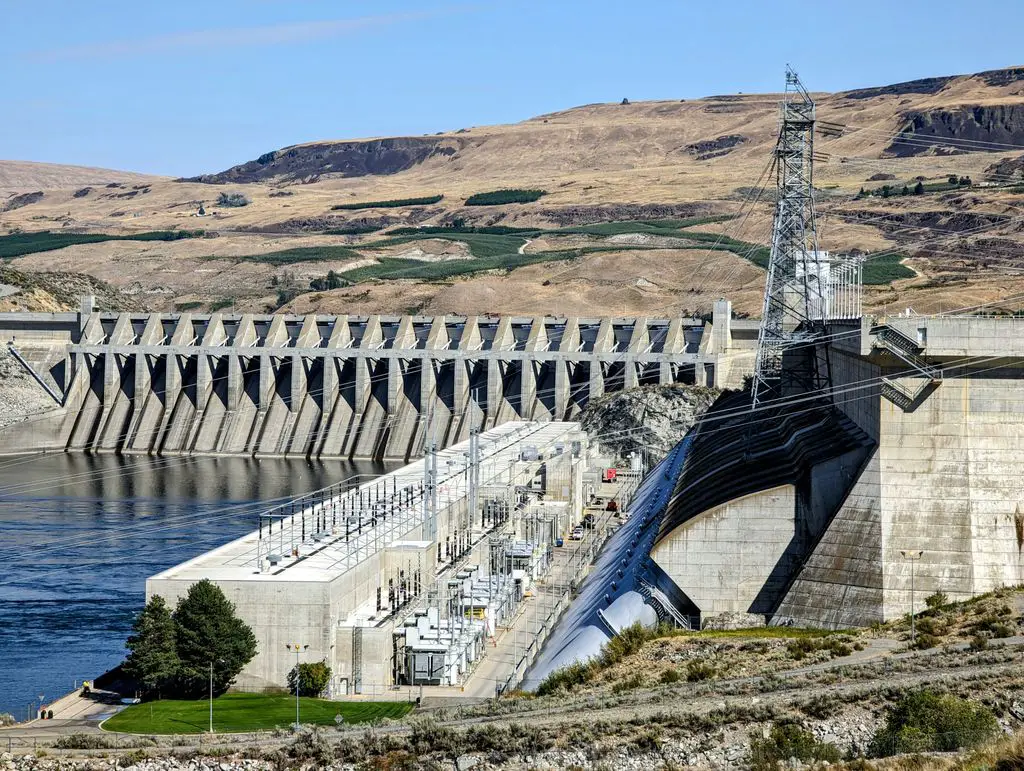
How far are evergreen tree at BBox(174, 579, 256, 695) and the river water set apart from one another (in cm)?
473

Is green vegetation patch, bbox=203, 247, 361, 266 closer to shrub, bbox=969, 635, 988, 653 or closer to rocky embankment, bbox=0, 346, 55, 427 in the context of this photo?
rocky embankment, bbox=0, 346, 55, 427

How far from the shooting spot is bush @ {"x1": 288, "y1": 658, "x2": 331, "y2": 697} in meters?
38.7

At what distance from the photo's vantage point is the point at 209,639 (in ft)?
124

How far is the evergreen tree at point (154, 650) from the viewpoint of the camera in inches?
1508

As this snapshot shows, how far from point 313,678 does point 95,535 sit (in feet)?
99.7

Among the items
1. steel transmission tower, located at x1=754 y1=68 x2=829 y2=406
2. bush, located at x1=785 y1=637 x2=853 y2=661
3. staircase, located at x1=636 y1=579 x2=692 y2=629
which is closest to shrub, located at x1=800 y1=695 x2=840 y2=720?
bush, located at x1=785 y1=637 x2=853 y2=661

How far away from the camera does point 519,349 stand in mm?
96500

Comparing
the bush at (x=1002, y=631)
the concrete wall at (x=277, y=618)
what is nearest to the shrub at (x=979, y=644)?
the bush at (x=1002, y=631)

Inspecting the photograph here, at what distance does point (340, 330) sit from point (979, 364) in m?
69.0

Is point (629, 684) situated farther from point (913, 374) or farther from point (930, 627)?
point (913, 374)

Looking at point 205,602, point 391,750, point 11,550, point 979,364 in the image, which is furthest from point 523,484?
point 391,750

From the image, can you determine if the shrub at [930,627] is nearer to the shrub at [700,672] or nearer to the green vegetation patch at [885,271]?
the shrub at [700,672]

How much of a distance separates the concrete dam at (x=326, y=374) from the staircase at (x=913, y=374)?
53.1 meters

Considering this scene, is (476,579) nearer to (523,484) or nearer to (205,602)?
(205,602)
